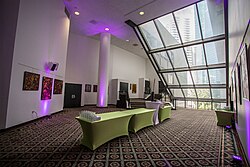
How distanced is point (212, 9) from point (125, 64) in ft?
26.4

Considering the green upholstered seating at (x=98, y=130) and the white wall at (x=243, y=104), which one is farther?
the green upholstered seating at (x=98, y=130)

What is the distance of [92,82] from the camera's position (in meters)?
10.4

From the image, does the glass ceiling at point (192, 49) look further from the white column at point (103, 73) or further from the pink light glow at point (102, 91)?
the pink light glow at point (102, 91)

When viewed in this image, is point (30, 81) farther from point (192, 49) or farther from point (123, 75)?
point (123, 75)

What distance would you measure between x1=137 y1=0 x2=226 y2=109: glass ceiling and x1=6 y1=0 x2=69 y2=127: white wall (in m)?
4.84

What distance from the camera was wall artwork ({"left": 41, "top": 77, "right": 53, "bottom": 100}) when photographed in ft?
16.8

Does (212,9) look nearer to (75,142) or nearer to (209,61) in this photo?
(209,61)

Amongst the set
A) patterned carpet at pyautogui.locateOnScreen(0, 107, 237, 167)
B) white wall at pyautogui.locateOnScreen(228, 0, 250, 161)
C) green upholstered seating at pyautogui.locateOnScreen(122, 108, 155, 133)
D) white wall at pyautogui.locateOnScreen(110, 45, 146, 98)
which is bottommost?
patterned carpet at pyautogui.locateOnScreen(0, 107, 237, 167)

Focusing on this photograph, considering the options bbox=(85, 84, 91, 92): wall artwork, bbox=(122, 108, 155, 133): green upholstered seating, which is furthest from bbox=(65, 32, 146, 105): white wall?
bbox=(122, 108, 155, 133): green upholstered seating

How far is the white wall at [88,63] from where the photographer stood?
361 inches

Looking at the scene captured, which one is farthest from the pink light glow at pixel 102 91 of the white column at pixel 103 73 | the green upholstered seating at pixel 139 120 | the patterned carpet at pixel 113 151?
the patterned carpet at pixel 113 151

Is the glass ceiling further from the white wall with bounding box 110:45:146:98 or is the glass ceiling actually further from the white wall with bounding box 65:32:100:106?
the white wall with bounding box 65:32:100:106

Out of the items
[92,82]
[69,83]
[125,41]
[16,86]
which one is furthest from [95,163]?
[125,41]

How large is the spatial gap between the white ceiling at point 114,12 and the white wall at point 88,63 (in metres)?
1.24
